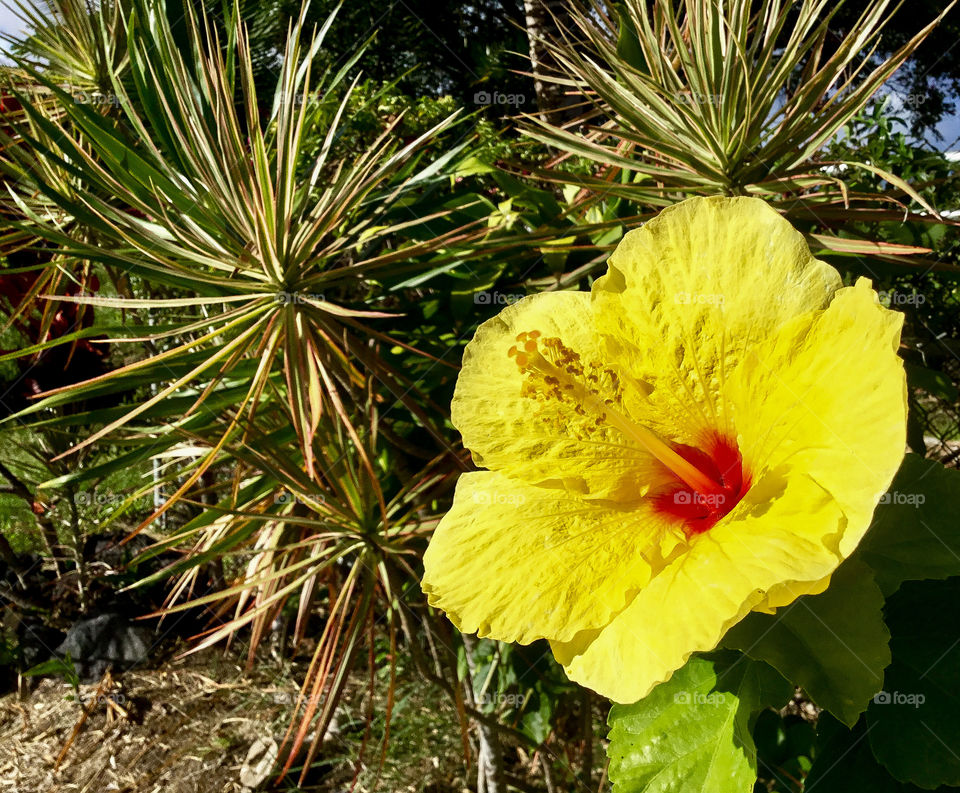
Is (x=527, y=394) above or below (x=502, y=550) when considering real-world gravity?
above

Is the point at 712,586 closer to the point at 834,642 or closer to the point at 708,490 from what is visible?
the point at 834,642

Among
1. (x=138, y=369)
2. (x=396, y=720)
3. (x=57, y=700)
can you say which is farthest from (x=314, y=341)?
(x=57, y=700)

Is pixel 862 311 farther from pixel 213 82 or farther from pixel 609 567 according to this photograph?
pixel 213 82

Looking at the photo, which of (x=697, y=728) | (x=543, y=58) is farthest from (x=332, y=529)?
(x=543, y=58)

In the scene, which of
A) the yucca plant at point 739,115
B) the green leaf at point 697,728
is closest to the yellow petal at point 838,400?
the green leaf at point 697,728

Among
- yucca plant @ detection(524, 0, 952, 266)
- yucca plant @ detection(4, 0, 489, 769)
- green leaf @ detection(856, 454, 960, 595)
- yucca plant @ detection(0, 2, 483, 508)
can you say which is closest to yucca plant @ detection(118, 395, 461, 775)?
yucca plant @ detection(4, 0, 489, 769)

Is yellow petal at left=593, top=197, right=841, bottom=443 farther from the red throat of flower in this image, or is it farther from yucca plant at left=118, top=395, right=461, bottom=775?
yucca plant at left=118, top=395, right=461, bottom=775
